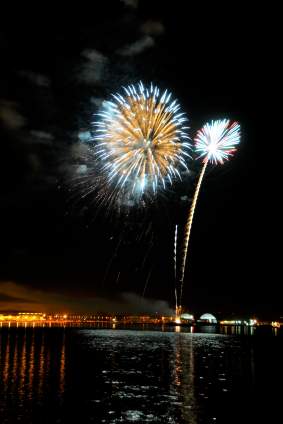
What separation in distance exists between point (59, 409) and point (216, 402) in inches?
358

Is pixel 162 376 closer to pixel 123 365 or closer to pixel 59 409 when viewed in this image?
pixel 123 365

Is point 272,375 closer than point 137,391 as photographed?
No

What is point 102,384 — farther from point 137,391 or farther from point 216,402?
point 216,402

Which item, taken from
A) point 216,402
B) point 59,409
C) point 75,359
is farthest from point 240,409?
point 75,359

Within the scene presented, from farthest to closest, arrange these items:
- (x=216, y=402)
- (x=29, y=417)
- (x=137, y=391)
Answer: (x=137, y=391), (x=216, y=402), (x=29, y=417)

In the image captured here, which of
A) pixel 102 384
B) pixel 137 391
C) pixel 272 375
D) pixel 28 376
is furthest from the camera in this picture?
pixel 272 375

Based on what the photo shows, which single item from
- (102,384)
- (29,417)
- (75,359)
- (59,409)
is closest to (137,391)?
(102,384)

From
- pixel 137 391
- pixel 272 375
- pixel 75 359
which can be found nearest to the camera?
pixel 137 391

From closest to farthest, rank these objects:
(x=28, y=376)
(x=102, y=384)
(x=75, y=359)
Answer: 1. (x=102, y=384)
2. (x=28, y=376)
3. (x=75, y=359)

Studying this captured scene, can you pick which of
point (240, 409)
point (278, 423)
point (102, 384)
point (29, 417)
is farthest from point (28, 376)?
point (278, 423)

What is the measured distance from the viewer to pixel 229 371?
1665 inches

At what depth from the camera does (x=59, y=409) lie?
24.8m

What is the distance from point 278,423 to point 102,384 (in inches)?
547

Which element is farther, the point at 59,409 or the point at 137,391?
the point at 137,391
